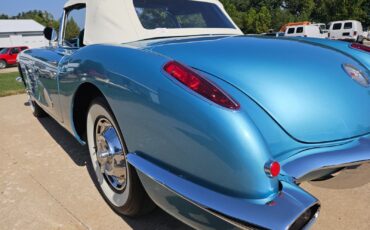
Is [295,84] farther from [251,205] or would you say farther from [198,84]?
[251,205]

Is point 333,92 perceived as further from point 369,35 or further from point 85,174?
point 369,35

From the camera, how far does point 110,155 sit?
2379 mm

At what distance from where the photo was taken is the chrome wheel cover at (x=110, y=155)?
229cm

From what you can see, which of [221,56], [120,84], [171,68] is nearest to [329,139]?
[221,56]

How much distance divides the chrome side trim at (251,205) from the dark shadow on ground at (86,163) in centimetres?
78

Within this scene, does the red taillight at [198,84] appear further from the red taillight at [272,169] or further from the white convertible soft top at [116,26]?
the white convertible soft top at [116,26]

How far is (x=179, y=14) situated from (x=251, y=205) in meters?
2.22

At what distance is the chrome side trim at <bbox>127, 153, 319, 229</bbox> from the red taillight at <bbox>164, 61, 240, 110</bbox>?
0.40 meters

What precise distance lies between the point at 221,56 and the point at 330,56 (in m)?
0.72

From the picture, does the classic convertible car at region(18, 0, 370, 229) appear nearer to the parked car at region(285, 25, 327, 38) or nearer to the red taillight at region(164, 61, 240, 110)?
the red taillight at region(164, 61, 240, 110)

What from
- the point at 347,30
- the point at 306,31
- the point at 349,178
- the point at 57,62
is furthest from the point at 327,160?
the point at 347,30

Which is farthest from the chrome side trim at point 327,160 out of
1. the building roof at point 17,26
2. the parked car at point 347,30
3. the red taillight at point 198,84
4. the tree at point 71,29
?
the building roof at point 17,26

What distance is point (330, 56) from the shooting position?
81.7 inches

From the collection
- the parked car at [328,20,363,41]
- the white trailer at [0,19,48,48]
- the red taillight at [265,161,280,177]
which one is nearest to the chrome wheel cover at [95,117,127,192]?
the red taillight at [265,161,280,177]
